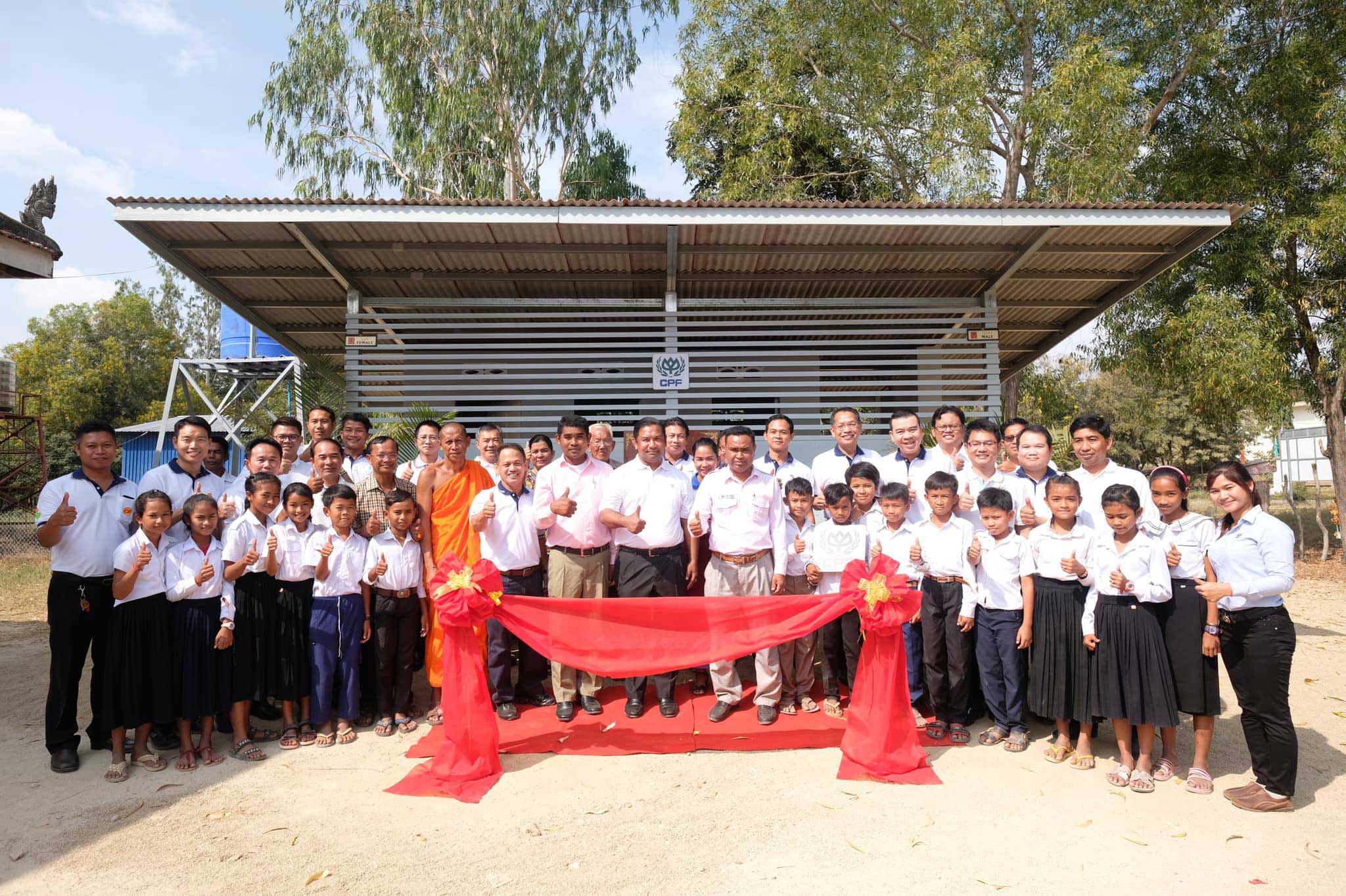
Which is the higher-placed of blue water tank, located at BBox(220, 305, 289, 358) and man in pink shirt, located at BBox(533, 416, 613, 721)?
blue water tank, located at BBox(220, 305, 289, 358)

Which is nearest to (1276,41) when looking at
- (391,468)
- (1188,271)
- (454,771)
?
(1188,271)

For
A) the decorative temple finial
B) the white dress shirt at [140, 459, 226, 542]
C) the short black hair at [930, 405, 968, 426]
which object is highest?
the decorative temple finial

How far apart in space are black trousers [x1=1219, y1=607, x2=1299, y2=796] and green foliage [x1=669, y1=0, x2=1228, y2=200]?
973 cm

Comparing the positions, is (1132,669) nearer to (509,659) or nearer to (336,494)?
A: (509,659)

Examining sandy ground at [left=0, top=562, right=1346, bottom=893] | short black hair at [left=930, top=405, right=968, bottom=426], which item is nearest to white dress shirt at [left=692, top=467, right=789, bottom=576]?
sandy ground at [left=0, top=562, right=1346, bottom=893]

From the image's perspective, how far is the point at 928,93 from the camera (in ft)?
45.3

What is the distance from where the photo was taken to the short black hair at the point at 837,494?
4.64 m

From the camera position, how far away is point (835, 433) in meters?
5.29

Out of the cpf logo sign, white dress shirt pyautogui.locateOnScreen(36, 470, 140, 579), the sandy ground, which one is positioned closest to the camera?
the sandy ground

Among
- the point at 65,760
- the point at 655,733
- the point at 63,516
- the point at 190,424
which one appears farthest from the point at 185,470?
the point at 655,733

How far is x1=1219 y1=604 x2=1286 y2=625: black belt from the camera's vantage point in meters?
3.61

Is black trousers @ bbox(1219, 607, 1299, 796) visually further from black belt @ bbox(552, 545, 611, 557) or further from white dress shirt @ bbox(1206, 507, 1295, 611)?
black belt @ bbox(552, 545, 611, 557)

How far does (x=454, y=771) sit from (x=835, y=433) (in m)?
3.02

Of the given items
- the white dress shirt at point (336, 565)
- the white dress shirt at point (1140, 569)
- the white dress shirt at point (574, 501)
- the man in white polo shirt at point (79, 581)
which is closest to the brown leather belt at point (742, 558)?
the white dress shirt at point (574, 501)
